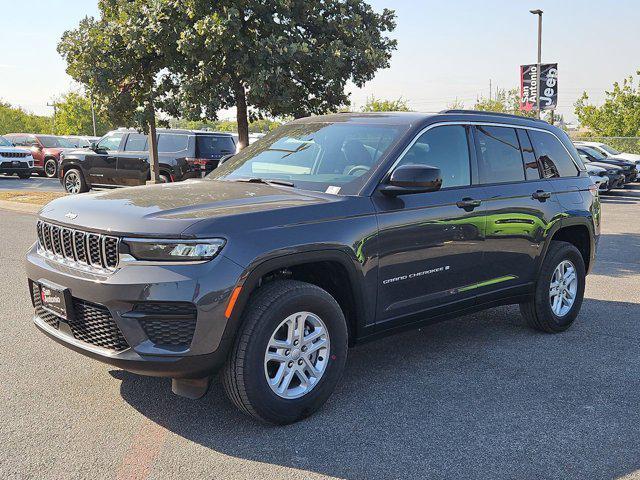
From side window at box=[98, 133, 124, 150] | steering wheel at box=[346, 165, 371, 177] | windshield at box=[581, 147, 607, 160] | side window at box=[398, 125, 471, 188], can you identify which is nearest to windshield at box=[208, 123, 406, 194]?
steering wheel at box=[346, 165, 371, 177]

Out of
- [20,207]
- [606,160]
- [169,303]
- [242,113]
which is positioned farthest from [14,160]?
[169,303]

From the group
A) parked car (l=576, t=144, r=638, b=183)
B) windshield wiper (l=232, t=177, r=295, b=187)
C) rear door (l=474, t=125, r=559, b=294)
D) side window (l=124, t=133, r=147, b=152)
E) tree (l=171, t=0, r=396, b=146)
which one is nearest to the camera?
windshield wiper (l=232, t=177, r=295, b=187)

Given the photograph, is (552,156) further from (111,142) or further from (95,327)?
(111,142)

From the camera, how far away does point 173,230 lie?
3439 mm

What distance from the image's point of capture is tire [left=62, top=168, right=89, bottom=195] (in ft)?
58.5

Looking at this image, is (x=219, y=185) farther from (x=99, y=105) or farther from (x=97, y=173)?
(x=97, y=173)

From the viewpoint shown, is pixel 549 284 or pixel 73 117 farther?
pixel 73 117

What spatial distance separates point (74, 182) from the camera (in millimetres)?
18078

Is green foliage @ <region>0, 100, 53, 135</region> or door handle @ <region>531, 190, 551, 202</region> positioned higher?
green foliage @ <region>0, 100, 53, 135</region>

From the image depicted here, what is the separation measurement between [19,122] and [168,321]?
83.3 meters

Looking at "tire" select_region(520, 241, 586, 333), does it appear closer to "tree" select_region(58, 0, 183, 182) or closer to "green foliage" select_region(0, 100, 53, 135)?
"tree" select_region(58, 0, 183, 182)

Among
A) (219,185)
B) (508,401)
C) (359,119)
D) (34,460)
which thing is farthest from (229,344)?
(359,119)

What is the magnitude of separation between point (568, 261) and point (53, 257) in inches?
165

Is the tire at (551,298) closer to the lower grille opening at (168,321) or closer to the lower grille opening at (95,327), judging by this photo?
the lower grille opening at (168,321)
